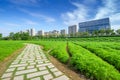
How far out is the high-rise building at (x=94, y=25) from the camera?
378 feet

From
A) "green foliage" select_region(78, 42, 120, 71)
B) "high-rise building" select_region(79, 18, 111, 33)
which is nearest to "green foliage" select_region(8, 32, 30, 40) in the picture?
"green foliage" select_region(78, 42, 120, 71)

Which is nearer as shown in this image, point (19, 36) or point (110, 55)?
point (110, 55)

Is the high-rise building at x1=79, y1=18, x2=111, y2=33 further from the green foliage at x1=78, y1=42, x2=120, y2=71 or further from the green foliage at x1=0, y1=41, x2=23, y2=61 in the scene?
the green foliage at x1=78, y1=42, x2=120, y2=71

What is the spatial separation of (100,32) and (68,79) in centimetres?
6845

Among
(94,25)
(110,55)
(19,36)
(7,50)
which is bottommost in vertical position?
(7,50)

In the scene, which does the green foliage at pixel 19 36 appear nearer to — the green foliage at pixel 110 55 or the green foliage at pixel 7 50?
the green foliage at pixel 7 50

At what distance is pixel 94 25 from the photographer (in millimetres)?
125750

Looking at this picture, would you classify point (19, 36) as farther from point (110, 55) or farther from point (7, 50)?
point (110, 55)

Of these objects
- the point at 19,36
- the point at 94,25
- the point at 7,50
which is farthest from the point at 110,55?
the point at 94,25

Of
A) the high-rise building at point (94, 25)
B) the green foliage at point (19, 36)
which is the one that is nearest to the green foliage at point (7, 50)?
the green foliage at point (19, 36)

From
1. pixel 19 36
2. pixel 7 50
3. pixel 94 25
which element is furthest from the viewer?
pixel 94 25

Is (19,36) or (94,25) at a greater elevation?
(94,25)

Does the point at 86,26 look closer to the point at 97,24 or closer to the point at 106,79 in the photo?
the point at 97,24

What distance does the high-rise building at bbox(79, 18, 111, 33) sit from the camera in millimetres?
115062
